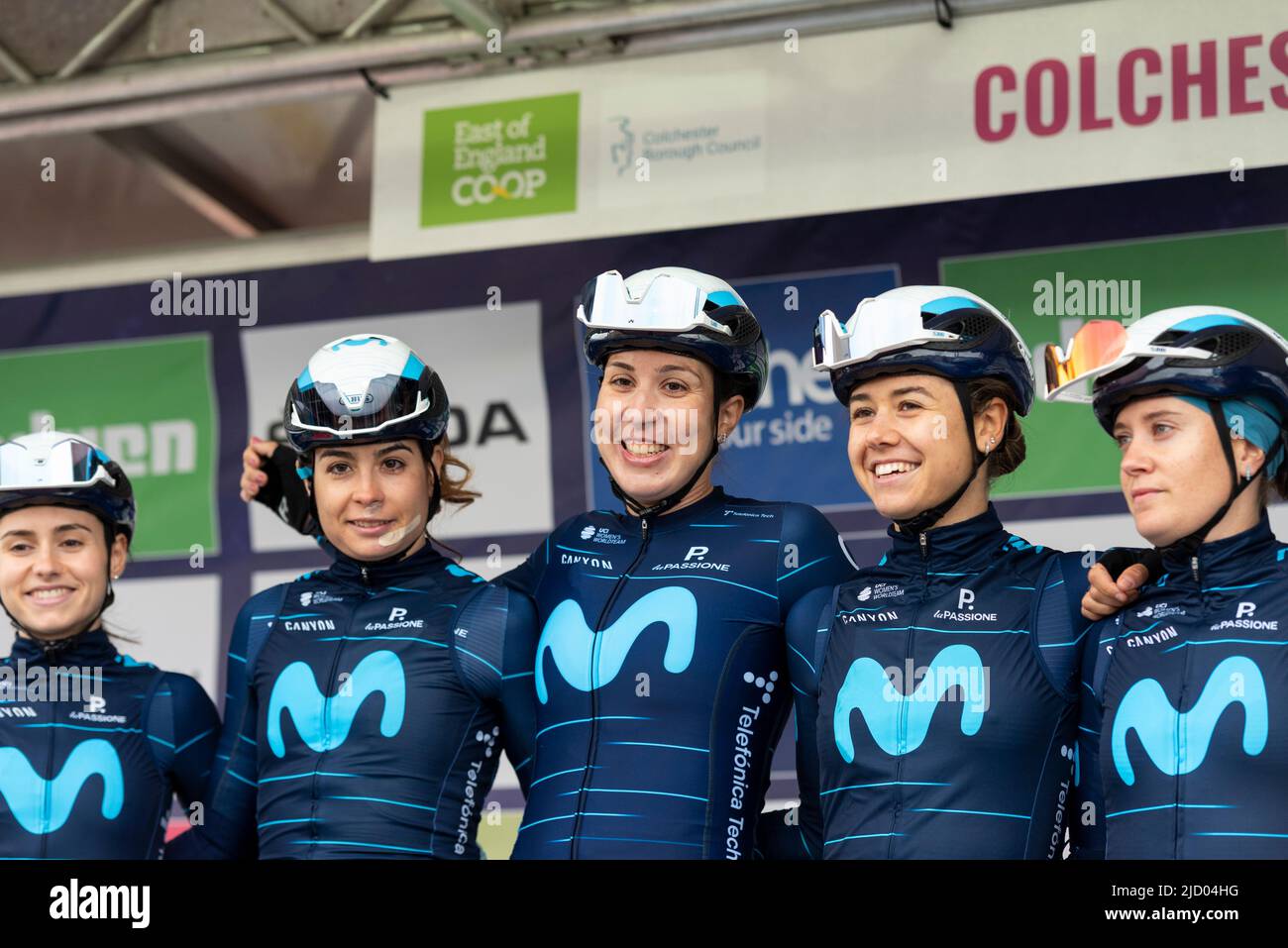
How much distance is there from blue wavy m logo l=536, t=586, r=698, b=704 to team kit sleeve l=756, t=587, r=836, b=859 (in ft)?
0.68

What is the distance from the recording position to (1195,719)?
2797mm

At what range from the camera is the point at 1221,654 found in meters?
2.82

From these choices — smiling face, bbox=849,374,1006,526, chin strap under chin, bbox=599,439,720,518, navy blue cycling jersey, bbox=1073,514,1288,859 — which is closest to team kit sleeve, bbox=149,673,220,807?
chin strap under chin, bbox=599,439,720,518

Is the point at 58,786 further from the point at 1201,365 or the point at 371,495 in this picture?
the point at 1201,365

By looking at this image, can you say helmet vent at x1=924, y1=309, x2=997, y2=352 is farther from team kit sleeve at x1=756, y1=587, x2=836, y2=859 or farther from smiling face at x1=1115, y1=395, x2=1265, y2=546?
team kit sleeve at x1=756, y1=587, x2=836, y2=859

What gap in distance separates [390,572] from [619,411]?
0.63 meters

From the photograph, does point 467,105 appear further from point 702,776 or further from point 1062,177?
point 702,776

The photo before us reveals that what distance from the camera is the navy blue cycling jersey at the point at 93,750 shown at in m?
3.74

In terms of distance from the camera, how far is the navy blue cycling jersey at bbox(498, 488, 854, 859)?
127 inches

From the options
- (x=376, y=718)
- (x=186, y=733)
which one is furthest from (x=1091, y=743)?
(x=186, y=733)

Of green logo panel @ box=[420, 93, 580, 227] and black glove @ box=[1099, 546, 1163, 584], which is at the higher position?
green logo panel @ box=[420, 93, 580, 227]

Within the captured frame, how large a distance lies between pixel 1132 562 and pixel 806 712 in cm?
69

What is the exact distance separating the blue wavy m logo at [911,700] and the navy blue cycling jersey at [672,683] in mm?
264

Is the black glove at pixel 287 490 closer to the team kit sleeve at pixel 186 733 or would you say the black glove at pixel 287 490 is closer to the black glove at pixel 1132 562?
the team kit sleeve at pixel 186 733
